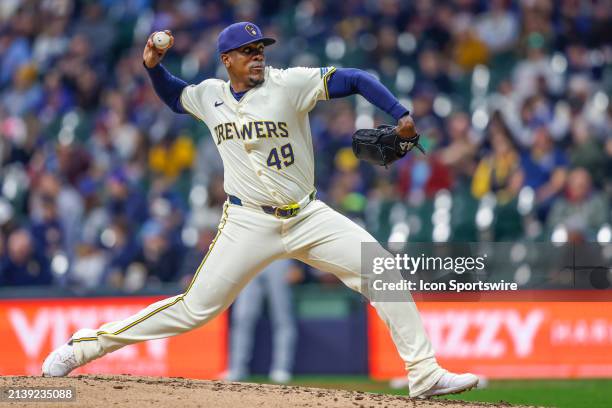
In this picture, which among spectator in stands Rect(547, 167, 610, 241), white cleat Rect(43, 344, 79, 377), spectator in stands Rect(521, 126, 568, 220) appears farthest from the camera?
spectator in stands Rect(521, 126, 568, 220)

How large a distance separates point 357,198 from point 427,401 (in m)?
6.14

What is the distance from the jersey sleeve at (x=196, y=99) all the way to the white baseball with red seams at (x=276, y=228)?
0.28 metres

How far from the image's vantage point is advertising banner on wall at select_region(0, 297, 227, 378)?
1224 centimetres

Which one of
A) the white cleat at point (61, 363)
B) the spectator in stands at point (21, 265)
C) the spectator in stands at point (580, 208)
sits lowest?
the white cleat at point (61, 363)

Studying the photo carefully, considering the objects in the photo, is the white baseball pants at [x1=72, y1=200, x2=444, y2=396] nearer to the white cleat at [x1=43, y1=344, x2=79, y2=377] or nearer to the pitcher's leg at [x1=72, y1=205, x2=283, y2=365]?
the pitcher's leg at [x1=72, y1=205, x2=283, y2=365]

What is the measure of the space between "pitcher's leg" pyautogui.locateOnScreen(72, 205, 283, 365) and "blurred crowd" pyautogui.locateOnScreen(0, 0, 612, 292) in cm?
509

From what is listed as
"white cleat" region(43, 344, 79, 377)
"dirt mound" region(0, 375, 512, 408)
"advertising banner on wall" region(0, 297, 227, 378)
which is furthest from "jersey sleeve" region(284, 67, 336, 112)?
"advertising banner on wall" region(0, 297, 227, 378)

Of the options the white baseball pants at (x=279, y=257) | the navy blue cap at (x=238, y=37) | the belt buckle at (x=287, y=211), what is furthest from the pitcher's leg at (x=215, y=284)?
the navy blue cap at (x=238, y=37)

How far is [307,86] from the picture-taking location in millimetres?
7227

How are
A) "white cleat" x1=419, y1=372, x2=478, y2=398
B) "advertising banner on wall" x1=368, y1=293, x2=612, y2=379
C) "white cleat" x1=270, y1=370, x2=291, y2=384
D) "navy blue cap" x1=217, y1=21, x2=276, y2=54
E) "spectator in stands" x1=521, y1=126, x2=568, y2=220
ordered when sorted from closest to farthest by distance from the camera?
"white cleat" x1=419, y1=372, x2=478, y2=398, "navy blue cap" x1=217, y1=21, x2=276, y2=54, "advertising banner on wall" x1=368, y1=293, x2=612, y2=379, "white cleat" x1=270, y1=370, x2=291, y2=384, "spectator in stands" x1=521, y1=126, x2=568, y2=220

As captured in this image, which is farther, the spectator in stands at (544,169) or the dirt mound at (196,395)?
the spectator in stands at (544,169)

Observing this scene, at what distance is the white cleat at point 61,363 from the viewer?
7594mm

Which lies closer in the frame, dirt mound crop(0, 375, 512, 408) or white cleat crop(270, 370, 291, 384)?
dirt mound crop(0, 375, 512, 408)

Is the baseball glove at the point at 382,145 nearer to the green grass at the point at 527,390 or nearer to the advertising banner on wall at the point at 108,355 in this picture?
the green grass at the point at 527,390
